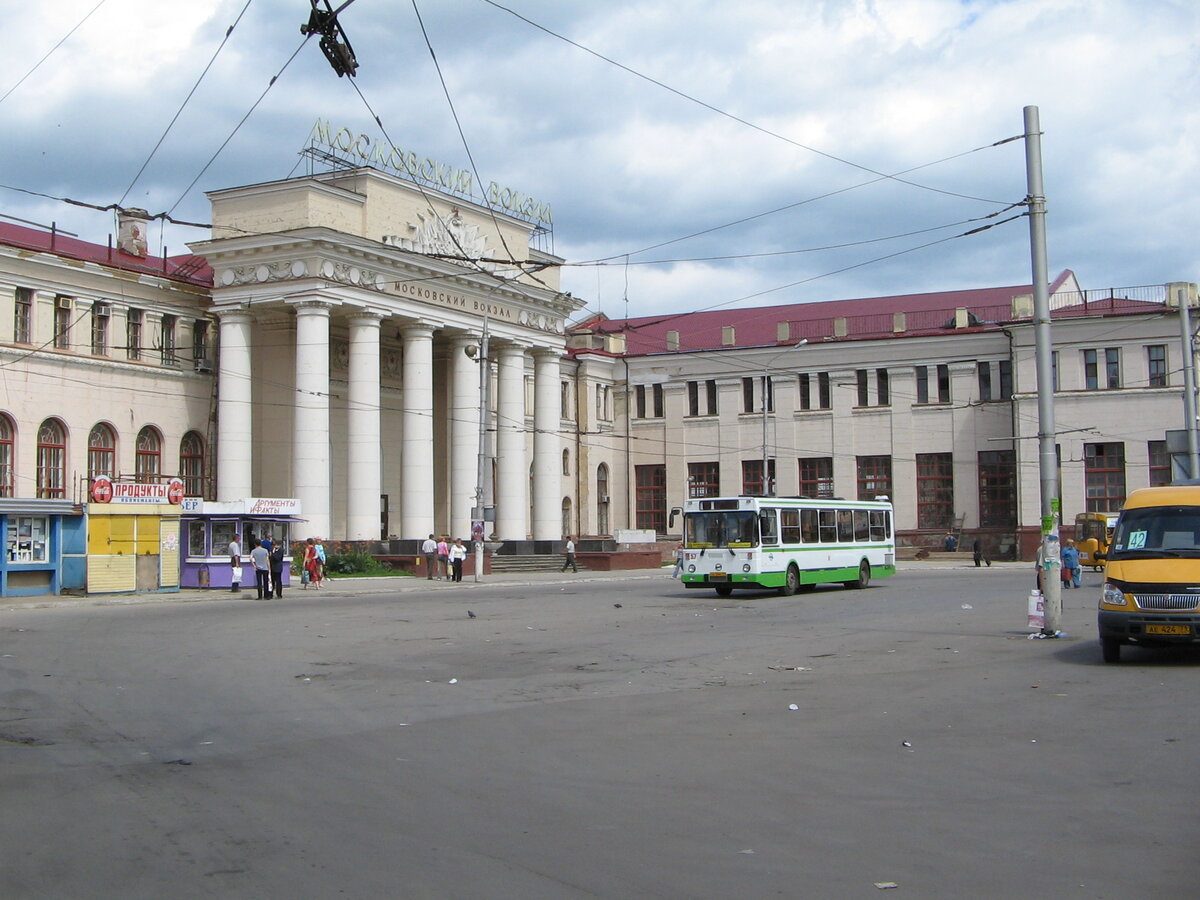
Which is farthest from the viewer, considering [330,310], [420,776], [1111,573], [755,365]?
[755,365]

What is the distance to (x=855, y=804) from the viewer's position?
27.0 ft

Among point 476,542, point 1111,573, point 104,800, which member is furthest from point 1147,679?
point 476,542

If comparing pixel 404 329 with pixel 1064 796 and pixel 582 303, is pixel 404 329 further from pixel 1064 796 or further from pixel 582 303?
pixel 1064 796

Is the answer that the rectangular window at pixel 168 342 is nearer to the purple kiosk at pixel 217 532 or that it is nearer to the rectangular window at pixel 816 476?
the purple kiosk at pixel 217 532

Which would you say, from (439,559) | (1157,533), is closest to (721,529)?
(439,559)

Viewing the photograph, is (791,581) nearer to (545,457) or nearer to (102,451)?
(545,457)

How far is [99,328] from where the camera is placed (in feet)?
143

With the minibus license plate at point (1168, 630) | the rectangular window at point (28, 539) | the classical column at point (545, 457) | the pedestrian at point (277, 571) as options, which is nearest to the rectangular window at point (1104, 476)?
the classical column at point (545, 457)

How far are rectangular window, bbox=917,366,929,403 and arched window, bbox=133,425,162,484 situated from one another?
38.3 meters

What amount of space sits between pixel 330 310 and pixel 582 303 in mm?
14918

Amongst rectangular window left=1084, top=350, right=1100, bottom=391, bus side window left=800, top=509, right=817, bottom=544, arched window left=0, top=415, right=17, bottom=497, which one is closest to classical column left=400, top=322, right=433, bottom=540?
arched window left=0, top=415, right=17, bottom=497

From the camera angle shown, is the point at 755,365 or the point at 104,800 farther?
the point at 755,365

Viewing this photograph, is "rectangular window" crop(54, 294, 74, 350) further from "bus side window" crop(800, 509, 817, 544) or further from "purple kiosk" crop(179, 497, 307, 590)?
"bus side window" crop(800, 509, 817, 544)

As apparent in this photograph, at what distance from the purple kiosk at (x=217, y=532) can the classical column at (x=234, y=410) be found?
781cm
